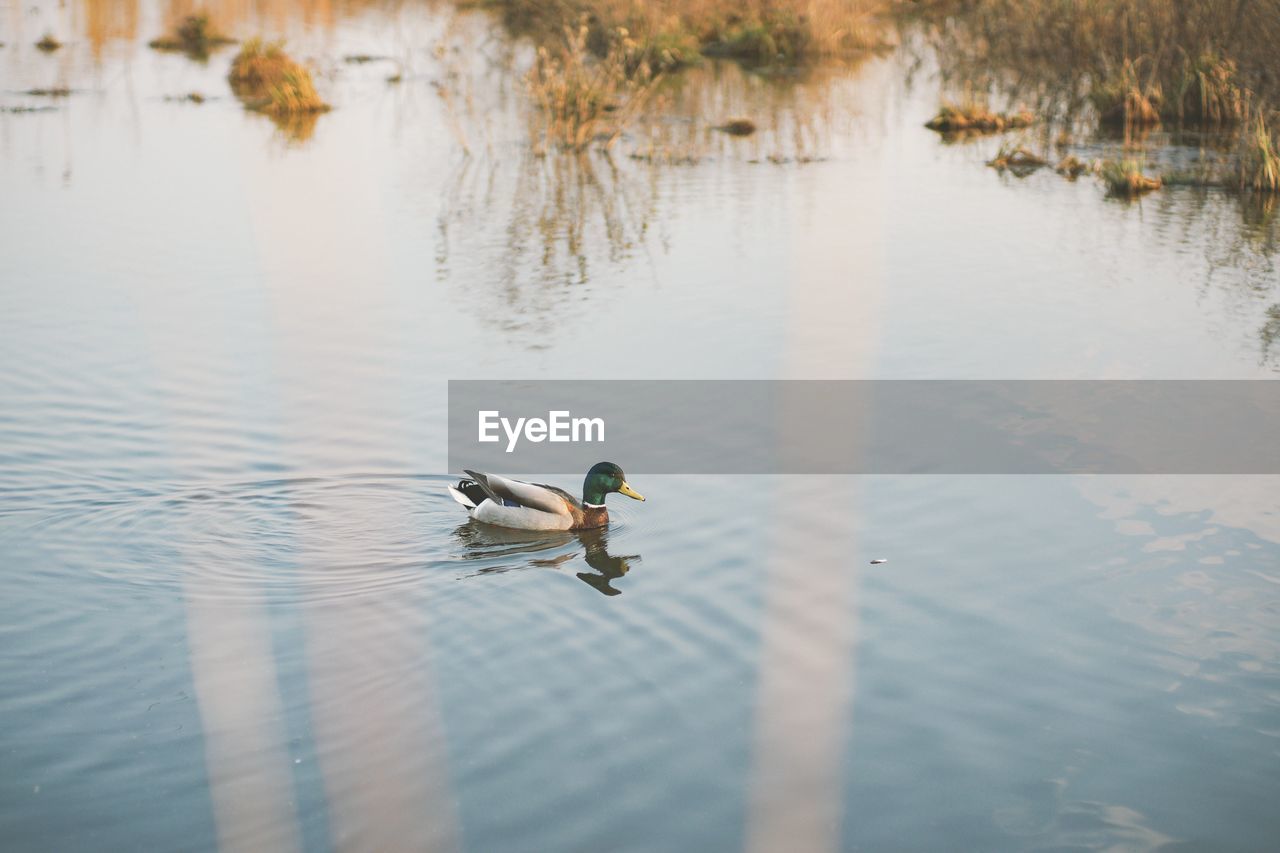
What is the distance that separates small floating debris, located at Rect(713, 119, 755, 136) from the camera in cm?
2297

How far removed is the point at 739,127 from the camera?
75.4 feet

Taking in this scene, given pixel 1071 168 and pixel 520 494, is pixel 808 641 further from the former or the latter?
pixel 1071 168

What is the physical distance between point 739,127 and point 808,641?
56.1 feet

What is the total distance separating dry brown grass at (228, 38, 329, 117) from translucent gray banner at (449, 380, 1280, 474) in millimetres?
15664

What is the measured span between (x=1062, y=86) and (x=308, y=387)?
18489 millimetres

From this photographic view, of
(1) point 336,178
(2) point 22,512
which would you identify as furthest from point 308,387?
(1) point 336,178

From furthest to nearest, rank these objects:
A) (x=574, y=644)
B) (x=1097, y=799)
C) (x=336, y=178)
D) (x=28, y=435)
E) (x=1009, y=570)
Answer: (x=336, y=178) < (x=28, y=435) < (x=1009, y=570) < (x=574, y=644) < (x=1097, y=799)

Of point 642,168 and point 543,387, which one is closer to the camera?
point 543,387

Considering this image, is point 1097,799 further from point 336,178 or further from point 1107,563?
point 336,178

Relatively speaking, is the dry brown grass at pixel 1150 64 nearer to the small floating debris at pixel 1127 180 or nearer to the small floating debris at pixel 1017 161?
the small floating debris at pixel 1127 180

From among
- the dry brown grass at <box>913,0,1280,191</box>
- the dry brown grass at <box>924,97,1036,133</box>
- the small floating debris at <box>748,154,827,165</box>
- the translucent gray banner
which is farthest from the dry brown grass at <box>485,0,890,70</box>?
the translucent gray banner

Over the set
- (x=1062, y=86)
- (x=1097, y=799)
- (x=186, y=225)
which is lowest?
(x=1097, y=799)

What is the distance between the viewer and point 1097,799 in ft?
18.3

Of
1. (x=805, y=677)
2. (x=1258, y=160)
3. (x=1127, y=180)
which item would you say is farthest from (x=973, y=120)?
(x=805, y=677)
